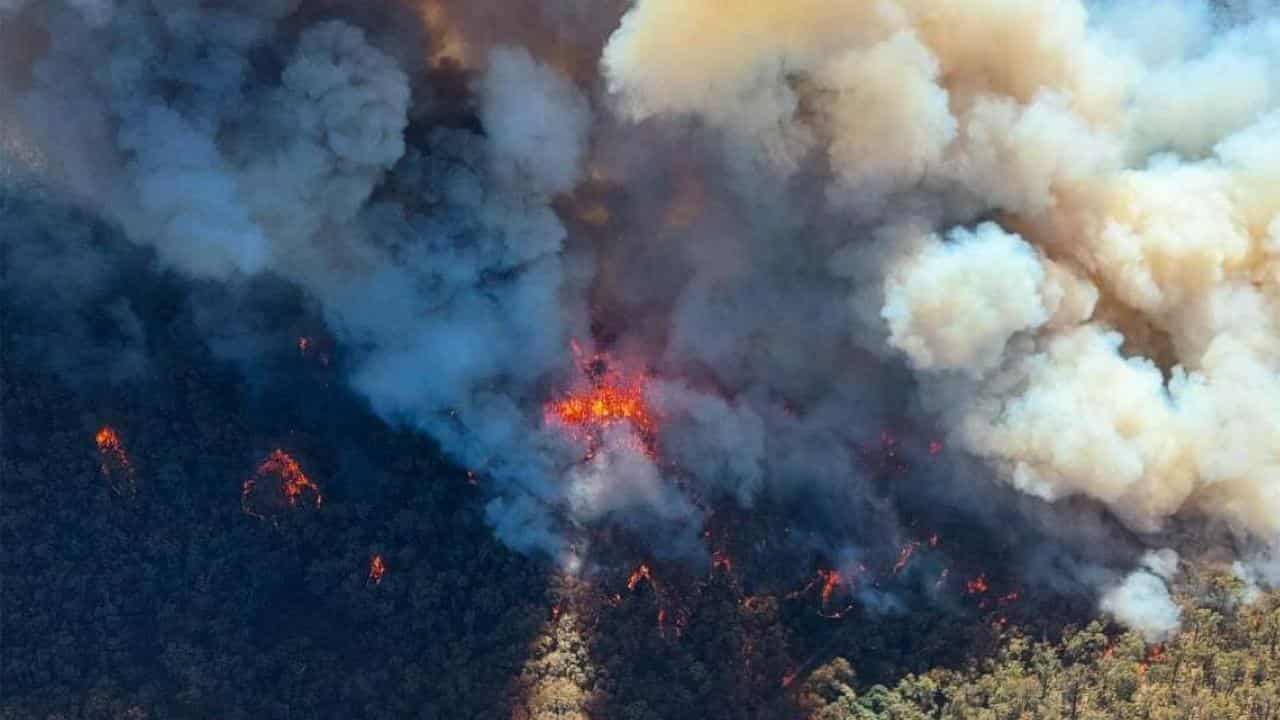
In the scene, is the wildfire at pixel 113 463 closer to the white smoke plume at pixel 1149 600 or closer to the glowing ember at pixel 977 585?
the glowing ember at pixel 977 585

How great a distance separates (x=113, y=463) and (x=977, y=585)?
21.2 m

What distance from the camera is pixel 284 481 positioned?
3769 cm

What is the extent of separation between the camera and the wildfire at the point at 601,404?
122 ft

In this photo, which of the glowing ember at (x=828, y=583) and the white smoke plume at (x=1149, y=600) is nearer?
the white smoke plume at (x=1149, y=600)

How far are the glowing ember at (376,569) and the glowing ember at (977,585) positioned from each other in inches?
549

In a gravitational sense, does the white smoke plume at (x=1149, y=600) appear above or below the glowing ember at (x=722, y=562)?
below

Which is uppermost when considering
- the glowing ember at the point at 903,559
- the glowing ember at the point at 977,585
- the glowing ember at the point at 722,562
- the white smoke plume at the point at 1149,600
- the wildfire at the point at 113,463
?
the wildfire at the point at 113,463

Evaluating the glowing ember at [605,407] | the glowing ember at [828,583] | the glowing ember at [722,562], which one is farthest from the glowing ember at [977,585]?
the glowing ember at [605,407]

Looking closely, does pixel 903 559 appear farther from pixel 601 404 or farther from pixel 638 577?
pixel 601 404

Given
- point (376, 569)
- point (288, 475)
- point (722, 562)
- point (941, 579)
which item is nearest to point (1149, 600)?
point (941, 579)

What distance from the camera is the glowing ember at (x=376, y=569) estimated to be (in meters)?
36.6

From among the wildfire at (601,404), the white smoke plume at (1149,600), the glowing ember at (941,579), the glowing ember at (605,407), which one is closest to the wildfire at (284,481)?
the wildfire at (601,404)

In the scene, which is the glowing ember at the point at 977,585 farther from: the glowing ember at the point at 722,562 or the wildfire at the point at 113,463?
the wildfire at the point at 113,463

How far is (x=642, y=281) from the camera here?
38188mm
